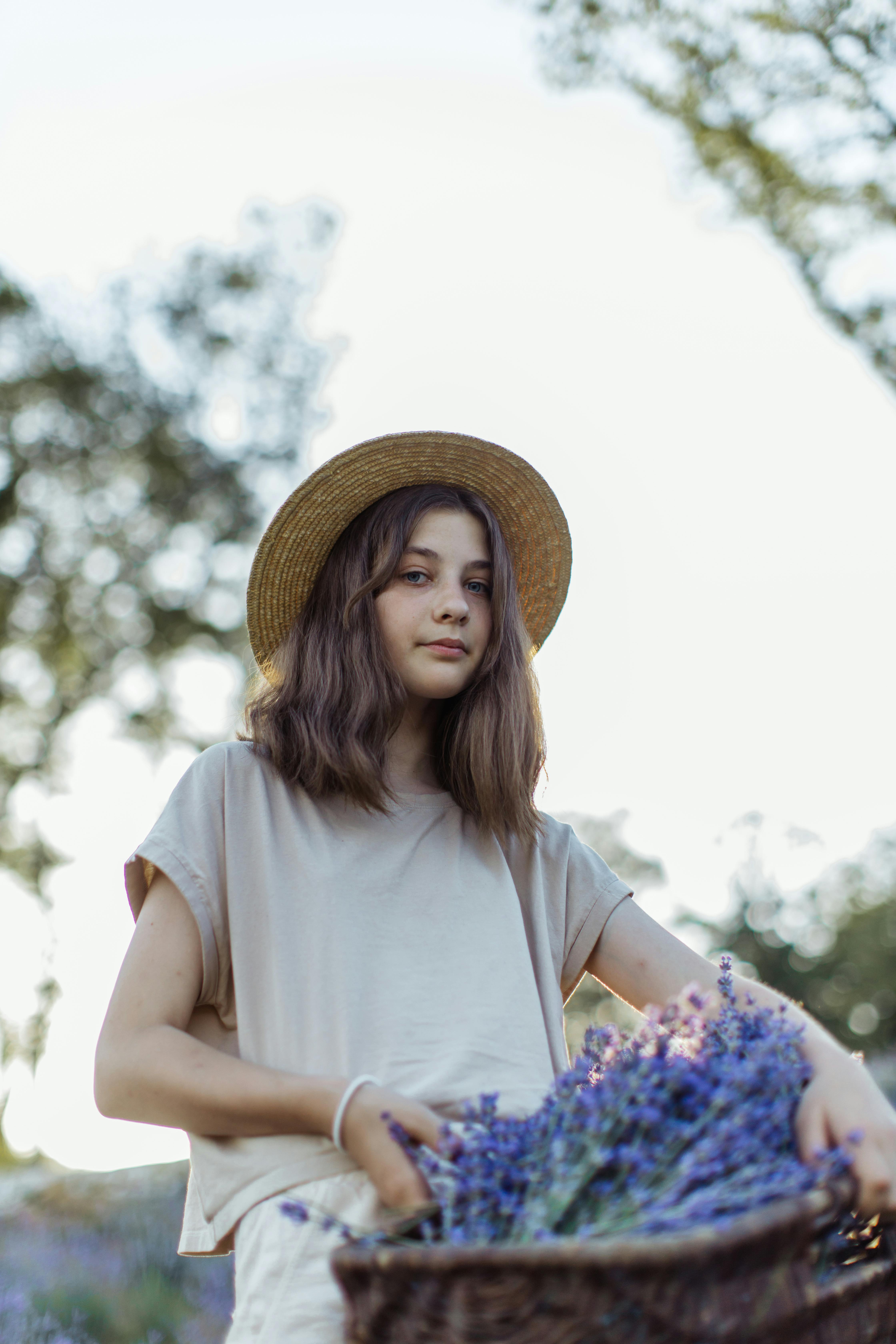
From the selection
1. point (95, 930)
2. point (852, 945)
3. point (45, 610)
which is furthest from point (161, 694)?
point (852, 945)

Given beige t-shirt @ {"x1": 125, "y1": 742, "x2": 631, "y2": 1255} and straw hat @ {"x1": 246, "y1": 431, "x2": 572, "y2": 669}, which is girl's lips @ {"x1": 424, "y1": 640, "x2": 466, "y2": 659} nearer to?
beige t-shirt @ {"x1": 125, "y1": 742, "x2": 631, "y2": 1255}

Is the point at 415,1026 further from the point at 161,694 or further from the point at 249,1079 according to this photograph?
the point at 161,694

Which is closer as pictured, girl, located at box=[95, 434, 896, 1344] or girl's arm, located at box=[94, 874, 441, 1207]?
girl's arm, located at box=[94, 874, 441, 1207]

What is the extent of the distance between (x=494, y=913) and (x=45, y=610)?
926cm

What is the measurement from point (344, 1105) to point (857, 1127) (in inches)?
26.4

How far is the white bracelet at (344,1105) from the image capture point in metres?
1.53

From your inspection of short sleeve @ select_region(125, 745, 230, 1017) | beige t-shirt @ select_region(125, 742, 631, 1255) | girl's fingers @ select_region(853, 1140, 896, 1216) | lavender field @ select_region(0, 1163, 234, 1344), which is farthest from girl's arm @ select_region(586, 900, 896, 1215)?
lavender field @ select_region(0, 1163, 234, 1344)

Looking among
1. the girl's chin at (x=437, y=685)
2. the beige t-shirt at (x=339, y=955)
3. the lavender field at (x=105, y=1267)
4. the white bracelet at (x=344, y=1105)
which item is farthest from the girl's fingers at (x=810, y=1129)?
the lavender field at (x=105, y=1267)

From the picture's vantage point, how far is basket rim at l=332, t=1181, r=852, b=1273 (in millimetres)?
1009

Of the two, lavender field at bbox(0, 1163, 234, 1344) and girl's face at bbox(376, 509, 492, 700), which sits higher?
girl's face at bbox(376, 509, 492, 700)

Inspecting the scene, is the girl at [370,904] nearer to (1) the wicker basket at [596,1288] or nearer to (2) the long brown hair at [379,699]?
(2) the long brown hair at [379,699]

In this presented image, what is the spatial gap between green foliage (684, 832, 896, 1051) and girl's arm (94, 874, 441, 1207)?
6.68m

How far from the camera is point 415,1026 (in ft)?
6.11

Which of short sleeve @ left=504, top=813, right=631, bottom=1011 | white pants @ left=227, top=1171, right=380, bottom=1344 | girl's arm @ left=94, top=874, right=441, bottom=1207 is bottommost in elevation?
white pants @ left=227, top=1171, right=380, bottom=1344
